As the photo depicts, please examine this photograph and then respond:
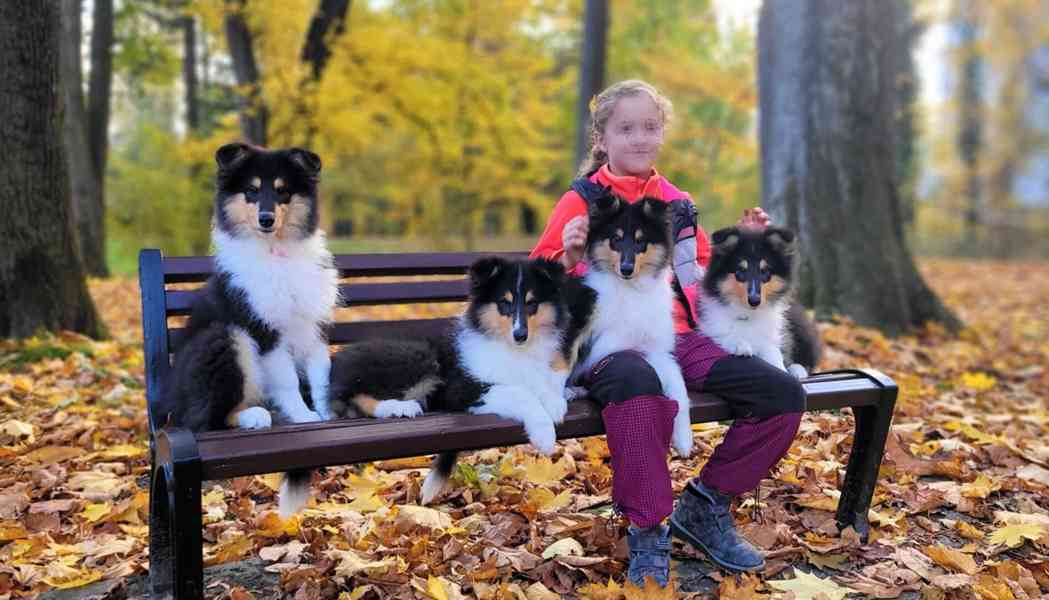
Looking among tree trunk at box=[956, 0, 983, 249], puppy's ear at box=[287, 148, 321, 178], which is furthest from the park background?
tree trunk at box=[956, 0, 983, 249]

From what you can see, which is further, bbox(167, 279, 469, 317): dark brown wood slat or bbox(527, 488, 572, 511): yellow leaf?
bbox(167, 279, 469, 317): dark brown wood slat

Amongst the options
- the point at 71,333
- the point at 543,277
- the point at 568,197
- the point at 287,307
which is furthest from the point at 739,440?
the point at 71,333

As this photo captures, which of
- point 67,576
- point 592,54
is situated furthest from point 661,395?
point 592,54

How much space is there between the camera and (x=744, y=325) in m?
3.63

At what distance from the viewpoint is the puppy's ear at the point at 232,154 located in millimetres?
3080

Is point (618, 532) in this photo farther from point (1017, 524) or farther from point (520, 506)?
point (1017, 524)

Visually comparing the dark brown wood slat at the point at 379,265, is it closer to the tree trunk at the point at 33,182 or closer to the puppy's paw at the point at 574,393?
the puppy's paw at the point at 574,393

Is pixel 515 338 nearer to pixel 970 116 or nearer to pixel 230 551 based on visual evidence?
pixel 230 551

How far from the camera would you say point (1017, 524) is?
11.7ft

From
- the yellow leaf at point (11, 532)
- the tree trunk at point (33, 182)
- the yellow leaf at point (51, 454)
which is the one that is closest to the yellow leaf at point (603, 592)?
the yellow leaf at point (11, 532)

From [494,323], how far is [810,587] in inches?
62.7

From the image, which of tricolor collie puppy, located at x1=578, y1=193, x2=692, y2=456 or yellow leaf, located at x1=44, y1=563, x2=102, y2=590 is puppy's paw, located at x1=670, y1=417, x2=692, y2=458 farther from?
yellow leaf, located at x1=44, y1=563, x2=102, y2=590

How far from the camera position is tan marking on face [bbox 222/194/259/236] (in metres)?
3.11

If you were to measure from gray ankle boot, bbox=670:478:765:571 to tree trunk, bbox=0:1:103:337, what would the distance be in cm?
513
